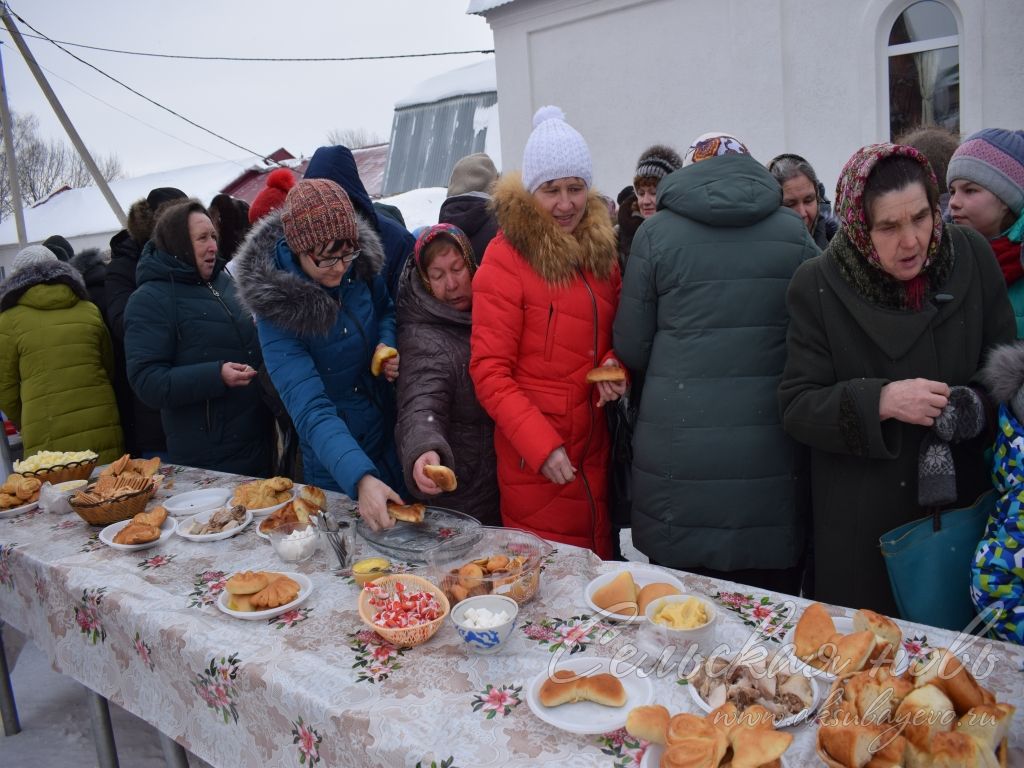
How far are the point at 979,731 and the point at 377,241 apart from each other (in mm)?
2223

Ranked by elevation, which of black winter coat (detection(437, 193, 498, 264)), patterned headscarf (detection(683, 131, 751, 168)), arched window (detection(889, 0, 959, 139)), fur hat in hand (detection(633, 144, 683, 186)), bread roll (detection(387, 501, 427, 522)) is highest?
arched window (detection(889, 0, 959, 139))

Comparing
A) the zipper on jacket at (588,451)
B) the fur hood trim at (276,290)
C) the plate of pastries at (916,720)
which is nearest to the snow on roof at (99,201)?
the fur hood trim at (276,290)

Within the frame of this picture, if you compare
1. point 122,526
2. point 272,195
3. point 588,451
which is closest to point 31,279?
point 272,195

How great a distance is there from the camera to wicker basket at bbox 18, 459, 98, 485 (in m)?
2.71

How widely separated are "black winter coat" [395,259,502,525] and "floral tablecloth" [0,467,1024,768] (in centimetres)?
54

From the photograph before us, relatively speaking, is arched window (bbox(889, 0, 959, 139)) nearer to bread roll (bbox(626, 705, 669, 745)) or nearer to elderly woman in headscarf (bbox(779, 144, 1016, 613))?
elderly woman in headscarf (bbox(779, 144, 1016, 613))

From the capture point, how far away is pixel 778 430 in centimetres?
207

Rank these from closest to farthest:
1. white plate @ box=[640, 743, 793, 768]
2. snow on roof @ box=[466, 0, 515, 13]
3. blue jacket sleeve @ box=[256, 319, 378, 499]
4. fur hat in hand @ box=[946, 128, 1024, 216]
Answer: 1. white plate @ box=[640, 743, 793, 768]
2. blue jacket sleeve @ box=[256, 319, 378, 499]
3. fur hat in hand @ box=[946, 128, 1024, 216]
4. snow on roof @ box=[466, 0, 515, 13]

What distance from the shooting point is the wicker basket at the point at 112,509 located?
229 centimetres

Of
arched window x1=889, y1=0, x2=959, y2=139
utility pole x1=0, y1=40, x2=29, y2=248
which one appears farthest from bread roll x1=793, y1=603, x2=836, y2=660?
utility pole x1=0, y1=40, x2=29, y2=248

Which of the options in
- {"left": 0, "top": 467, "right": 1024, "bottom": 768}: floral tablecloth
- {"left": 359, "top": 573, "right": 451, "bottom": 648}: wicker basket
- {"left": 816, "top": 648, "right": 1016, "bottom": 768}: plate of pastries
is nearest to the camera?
{"left": 816, "top": 648, "right": 1016, "bottom": 768}: plate of pastries

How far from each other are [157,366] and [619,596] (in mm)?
2486

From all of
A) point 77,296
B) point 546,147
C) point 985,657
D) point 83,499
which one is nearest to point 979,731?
point 985,657

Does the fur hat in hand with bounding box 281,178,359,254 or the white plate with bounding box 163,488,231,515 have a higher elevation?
the fur hat in hand with bounding box 281,178,359,254
